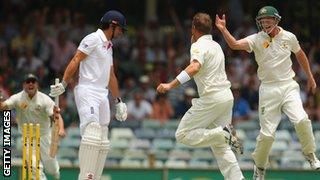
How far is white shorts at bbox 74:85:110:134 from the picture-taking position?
11.1 metres

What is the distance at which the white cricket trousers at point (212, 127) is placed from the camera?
1129 centimetres

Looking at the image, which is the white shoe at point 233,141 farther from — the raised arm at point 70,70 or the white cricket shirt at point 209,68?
the raised arm at point 70,70

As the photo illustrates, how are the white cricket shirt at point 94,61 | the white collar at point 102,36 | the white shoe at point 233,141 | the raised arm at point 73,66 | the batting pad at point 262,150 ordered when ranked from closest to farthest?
1. the raised arm at point 73,66
2. the white cricket shirt at point 94,61
3. the white collar at point 102,36
4. the white shoe at point 233,141
5. the batting pad at point 262,150

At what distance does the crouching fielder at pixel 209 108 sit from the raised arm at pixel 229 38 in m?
0.15

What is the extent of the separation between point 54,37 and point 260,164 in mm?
6917

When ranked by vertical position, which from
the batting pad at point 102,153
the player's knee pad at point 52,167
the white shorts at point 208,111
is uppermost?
the white shorts at point 208,111

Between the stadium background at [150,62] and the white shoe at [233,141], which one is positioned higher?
the stadium background at [150,62]

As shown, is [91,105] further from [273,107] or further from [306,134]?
[306,134]

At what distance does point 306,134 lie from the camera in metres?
11.8

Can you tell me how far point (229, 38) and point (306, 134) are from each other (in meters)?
1.26

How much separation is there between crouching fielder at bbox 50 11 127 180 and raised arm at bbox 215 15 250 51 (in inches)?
37.6

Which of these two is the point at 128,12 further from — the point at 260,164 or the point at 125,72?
the point at 260,164

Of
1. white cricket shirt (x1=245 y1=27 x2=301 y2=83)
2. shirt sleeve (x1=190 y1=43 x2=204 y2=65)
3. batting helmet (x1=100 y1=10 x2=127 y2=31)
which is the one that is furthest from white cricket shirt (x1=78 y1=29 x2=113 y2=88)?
white cricket shirt (x1=245 y1=27 x2=301 y2=83)

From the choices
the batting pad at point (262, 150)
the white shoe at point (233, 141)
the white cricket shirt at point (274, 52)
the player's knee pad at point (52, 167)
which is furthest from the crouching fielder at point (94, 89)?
the player's knee pad at point (52, 167)
